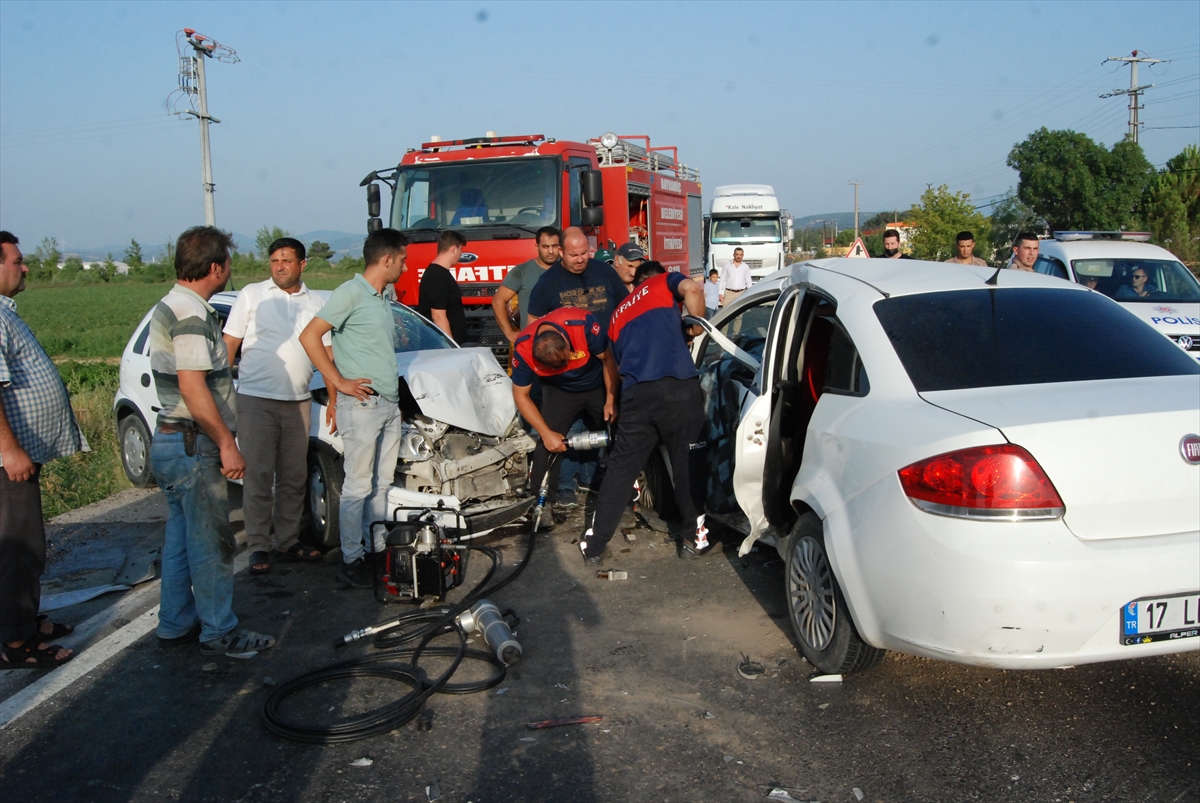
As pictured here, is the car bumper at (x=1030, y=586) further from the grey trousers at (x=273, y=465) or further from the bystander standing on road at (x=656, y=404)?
the grey trousers at (x=273, y=465)

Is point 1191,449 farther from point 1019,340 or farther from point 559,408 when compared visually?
point 559,408

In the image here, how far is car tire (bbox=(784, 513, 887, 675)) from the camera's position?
384cm

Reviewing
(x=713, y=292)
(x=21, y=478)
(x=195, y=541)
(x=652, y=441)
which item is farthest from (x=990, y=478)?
(x=713, y=292)

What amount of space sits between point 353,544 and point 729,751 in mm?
2826

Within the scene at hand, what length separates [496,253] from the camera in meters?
10.7

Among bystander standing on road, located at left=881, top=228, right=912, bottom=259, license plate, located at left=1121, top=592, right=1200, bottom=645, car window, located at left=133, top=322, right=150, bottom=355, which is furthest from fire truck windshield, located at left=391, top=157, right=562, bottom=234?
license plate, located at left=1121, top=592, right=1200, bottom=645

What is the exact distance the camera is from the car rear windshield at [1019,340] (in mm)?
3678

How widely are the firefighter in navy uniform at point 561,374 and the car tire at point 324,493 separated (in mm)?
1264

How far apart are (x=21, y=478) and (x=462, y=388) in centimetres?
261

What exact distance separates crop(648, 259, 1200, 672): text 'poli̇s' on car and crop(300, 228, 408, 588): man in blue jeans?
2265mm

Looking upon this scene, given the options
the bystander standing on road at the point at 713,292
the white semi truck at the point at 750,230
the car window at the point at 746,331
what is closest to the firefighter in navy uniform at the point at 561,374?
the car window at the point at 746,331

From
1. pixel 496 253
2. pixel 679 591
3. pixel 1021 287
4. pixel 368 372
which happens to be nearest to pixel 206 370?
pixel 368 372

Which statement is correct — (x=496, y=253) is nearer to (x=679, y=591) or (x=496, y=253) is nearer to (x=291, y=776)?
(x=679, y=591)

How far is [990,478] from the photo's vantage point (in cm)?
314
